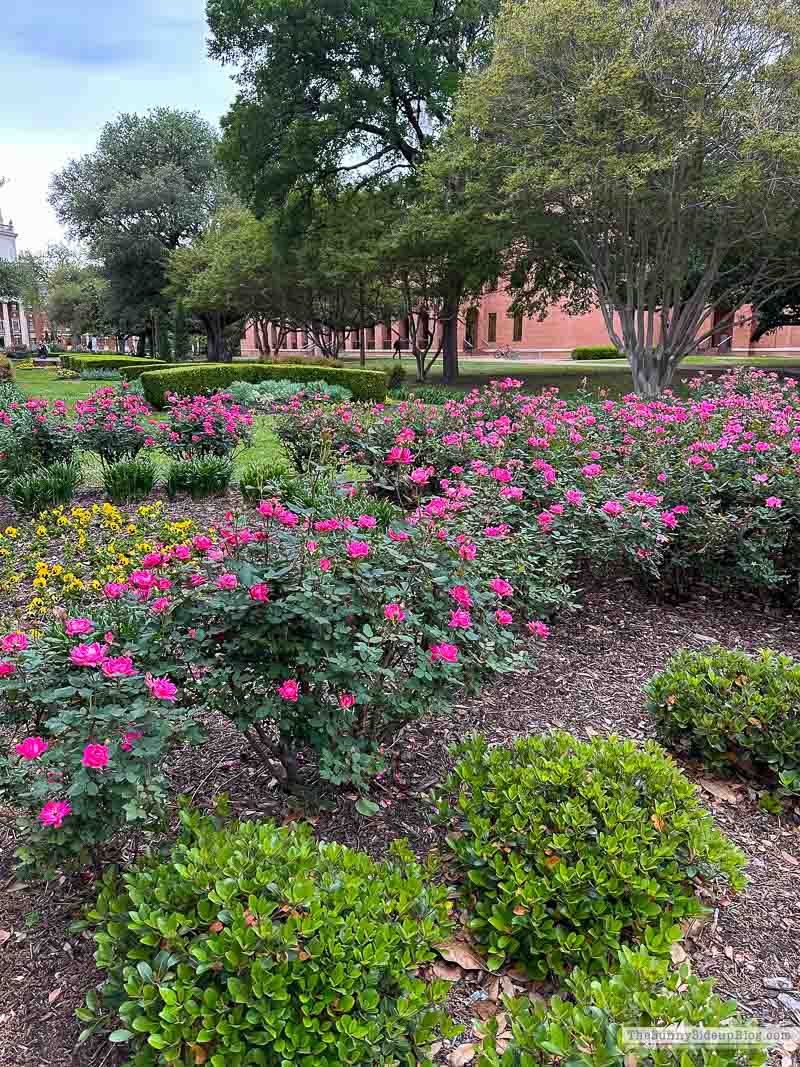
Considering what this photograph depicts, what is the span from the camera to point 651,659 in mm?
3604

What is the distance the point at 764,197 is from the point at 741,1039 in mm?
14327

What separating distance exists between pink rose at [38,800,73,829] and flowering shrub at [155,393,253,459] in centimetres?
552

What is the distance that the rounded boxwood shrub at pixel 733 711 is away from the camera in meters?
2.54

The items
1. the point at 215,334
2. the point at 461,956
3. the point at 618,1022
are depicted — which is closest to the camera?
the point at 618,1022

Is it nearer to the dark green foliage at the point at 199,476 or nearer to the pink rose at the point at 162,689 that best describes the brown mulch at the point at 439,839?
the pink rose at the point at 162,689

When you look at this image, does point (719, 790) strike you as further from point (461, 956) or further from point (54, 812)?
point (54, 812)

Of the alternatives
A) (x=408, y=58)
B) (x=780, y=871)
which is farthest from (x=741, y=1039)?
(x=408, y=58)

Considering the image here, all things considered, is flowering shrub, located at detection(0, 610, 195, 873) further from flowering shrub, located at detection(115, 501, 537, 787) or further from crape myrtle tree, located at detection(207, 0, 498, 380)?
crape myrtle tree, located at detection(207, 0, 498, 380)

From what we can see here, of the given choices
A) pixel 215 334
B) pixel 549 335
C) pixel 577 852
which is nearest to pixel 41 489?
pixel 577 852

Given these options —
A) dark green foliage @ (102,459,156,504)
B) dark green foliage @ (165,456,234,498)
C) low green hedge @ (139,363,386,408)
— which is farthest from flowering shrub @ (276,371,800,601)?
low green hedge @ (139,363,386,408)

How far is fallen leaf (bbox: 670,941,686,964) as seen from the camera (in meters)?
1.92

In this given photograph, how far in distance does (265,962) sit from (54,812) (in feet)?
1.87

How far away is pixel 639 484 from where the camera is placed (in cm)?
427

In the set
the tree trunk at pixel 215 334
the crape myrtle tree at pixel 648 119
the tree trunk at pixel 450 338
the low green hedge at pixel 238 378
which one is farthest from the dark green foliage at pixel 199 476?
the tree trunk at pixel 215 334
